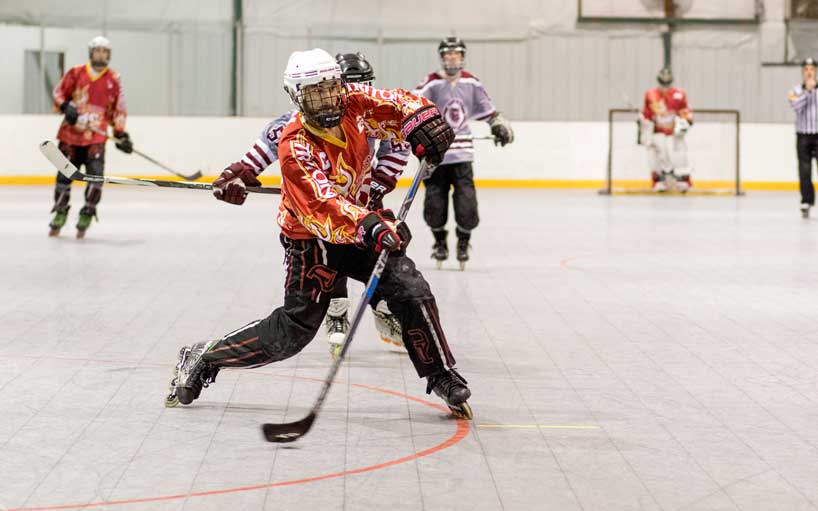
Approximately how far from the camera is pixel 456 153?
8859mm

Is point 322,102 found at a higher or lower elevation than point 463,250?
higher

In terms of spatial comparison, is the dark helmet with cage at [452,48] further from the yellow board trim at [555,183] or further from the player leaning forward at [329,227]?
the yellow board trim at [555,183]

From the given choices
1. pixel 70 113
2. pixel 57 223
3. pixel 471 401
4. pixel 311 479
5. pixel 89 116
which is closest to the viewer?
pixel 311 479

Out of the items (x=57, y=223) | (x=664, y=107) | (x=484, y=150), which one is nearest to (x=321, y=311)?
(x=57, y=223)

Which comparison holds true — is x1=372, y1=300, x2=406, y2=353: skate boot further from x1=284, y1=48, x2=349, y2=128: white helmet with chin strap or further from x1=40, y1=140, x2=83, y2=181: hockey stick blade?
x1=40, y1=140, x2=83, y2=181: hockey stick blade

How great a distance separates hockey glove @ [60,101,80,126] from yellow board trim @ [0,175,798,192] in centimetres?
803

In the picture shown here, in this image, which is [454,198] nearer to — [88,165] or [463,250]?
[463,250]

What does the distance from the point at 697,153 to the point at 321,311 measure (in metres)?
15.3

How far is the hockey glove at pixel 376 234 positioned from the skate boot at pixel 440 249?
4.88 m

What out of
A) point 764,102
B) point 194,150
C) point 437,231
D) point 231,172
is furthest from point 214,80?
point 231,172

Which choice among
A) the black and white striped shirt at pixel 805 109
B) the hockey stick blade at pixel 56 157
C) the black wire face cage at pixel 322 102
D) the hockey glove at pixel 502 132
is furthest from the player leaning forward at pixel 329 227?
the black and white striped shirt at pixel 805 109

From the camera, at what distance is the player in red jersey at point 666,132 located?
18.1 m

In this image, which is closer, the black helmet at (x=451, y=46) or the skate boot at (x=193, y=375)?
the skate boot at (x=193, y=375)

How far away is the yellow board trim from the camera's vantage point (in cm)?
1883
